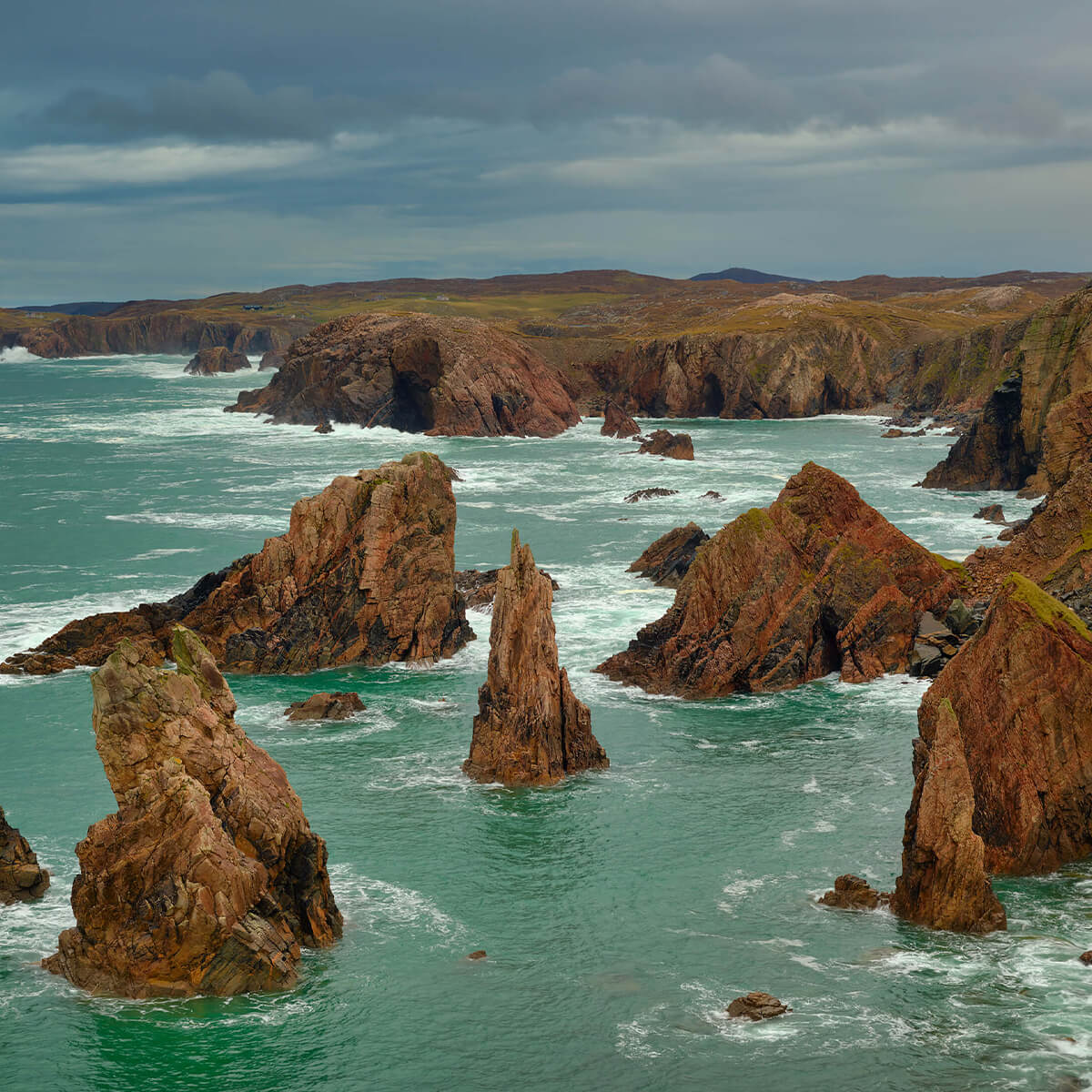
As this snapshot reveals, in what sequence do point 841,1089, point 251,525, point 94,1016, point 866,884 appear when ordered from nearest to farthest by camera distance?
point 841,1089, point 94,1016, point 866,884, point 251,525

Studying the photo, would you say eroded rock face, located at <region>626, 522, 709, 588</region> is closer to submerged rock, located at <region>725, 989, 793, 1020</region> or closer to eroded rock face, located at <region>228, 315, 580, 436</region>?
submerged rock, located at <region>725, 989, 793, 1020</region>

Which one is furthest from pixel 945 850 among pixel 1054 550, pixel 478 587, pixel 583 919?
pixel 478 587

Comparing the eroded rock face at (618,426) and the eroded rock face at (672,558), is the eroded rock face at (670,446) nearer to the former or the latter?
the eroded rock face at (618,426)

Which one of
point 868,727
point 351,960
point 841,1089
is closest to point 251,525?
point 868,727

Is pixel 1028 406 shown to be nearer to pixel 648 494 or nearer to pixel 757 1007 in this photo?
pixel 648 494

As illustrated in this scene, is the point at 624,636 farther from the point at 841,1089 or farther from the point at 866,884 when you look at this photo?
the point at 841,1089
